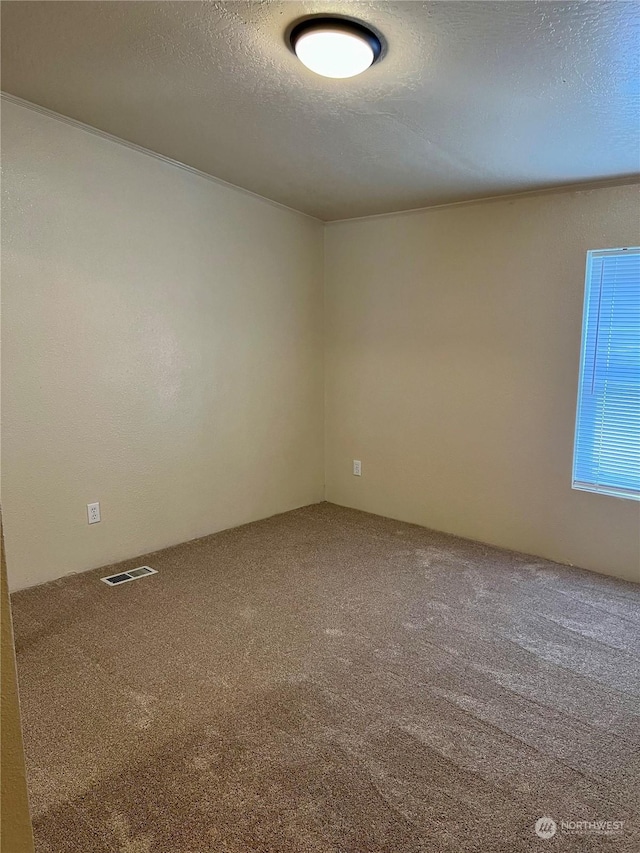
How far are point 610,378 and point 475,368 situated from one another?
81cm

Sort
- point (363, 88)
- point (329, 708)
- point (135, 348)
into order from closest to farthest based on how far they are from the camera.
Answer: point (329, 708) < point (363, 88) < point (135, 348)

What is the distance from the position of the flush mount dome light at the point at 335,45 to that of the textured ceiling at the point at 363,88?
2.1 inches

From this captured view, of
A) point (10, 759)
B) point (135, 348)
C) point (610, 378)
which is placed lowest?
point (10, 759)

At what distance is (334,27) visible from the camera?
165 cm

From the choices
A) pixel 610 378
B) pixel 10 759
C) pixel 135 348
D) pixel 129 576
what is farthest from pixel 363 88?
pixel 129 576

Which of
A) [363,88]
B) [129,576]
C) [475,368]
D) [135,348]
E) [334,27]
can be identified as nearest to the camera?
[334,27]

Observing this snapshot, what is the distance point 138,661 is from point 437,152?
2.74 metres

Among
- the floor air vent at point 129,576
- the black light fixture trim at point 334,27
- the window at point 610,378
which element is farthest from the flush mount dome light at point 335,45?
the floor air vent at point 129,576

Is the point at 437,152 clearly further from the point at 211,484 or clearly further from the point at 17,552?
the point at 17,552

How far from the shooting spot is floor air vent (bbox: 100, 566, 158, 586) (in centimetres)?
284

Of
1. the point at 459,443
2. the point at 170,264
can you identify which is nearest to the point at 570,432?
the point at 459,443

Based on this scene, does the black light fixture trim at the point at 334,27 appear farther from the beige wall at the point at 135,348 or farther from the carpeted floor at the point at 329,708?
the carpeted floor at the point at 329,708

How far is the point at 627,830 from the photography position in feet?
4.66

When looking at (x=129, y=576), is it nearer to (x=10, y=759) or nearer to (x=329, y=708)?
(x=329, y=708)
